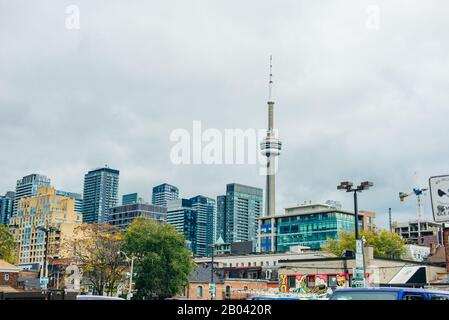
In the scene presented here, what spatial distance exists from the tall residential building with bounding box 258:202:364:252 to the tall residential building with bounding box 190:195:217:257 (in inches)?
1263

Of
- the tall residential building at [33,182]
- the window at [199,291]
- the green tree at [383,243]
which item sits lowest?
the window at [199,291]

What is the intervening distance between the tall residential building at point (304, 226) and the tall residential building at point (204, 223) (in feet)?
105

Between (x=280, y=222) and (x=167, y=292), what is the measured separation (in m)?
80.0

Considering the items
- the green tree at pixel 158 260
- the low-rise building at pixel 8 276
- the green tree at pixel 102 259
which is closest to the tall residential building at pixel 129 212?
the green tree at pixel 102 259

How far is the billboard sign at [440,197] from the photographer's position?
20.5 ft

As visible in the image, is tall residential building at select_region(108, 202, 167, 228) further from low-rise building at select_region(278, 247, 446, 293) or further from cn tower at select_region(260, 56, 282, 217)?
low-rise building at select_region(278, 247, 446, 293)

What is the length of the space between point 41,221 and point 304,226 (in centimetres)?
6452

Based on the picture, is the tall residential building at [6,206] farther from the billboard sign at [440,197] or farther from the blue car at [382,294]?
the billboard sign at [440,197]

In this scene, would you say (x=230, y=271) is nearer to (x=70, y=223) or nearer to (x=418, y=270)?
(x=70, y=223)

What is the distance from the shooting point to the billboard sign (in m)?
6.23

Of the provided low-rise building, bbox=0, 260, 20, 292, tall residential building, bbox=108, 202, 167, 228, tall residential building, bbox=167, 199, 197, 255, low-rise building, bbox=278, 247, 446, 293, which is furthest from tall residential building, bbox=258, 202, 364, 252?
low-rise building, bbox=0, 260, 20, 292

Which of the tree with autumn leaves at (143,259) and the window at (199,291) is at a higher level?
the tree with autumn leaves at (143,259)

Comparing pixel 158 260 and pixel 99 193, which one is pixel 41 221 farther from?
pixel 158 260
